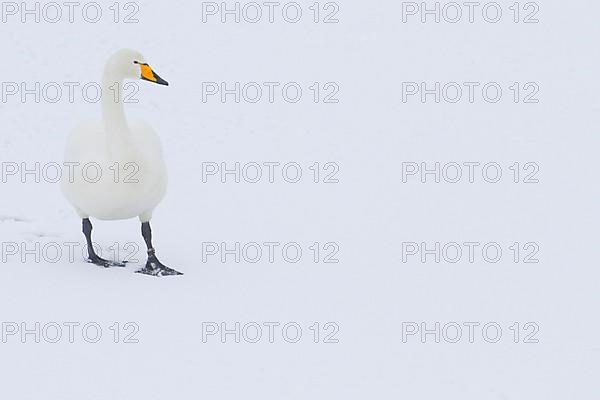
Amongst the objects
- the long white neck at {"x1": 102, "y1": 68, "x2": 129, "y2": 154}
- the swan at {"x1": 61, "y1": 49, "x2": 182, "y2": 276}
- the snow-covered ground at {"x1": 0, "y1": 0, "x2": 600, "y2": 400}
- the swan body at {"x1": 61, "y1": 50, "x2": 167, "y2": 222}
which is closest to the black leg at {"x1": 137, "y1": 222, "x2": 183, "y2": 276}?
the swan at {"x1": 61, "y1": 49, "x2": 182, "y2": 276}

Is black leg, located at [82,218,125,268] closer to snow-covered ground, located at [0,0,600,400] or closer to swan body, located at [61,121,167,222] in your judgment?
snow-covered ground, located at [0,0,600,400]

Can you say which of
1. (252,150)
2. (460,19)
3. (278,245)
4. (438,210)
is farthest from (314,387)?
(460,19)

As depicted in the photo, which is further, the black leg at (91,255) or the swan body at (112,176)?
the black leg at (91,255)

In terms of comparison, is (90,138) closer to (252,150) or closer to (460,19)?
(252,150)

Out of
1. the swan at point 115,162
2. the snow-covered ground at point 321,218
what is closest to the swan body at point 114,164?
the swan at point 115,162

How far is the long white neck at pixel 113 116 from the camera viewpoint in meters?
6.77

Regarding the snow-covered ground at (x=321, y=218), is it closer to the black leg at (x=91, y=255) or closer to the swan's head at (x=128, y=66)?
the black leg at (x=91, y=255)

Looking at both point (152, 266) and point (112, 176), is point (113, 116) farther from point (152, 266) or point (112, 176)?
point (152, 266)

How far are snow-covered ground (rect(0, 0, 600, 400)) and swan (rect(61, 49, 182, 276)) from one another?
59 cm

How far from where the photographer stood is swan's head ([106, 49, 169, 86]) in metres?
6.98

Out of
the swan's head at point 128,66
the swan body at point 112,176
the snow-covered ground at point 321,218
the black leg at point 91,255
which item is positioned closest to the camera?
the snow-covered ground at point 321,218

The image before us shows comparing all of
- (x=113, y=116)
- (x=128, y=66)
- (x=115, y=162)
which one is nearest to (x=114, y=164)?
(x=115, y=162)

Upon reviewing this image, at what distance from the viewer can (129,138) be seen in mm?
6836

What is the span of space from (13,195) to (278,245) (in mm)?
3238
